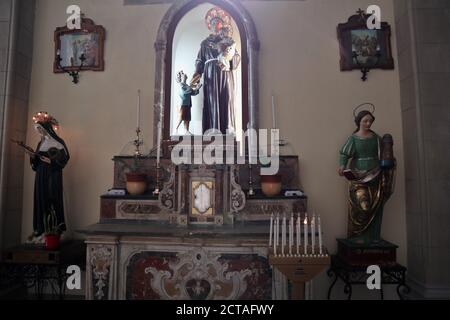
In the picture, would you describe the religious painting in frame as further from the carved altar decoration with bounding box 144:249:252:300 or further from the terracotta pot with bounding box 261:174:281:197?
the carved altar decoration with bounding box 144:249:252:300

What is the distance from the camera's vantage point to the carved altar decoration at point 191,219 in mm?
2828

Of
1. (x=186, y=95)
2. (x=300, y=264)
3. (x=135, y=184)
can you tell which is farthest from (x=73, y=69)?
(x=300, y=264)

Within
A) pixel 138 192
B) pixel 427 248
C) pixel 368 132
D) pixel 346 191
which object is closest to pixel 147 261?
pixel 138 192

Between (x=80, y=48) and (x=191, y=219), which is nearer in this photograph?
(x=191, y=219)

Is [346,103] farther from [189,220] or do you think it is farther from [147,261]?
[147,261]

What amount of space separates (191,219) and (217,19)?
2.71 meters

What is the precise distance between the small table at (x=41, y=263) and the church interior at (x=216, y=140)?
0.07 feet

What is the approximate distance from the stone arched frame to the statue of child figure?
7.3 inches

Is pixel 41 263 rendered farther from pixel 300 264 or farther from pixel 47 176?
pixel 300 264

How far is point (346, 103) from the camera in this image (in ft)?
12.9

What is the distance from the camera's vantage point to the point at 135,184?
3512mm

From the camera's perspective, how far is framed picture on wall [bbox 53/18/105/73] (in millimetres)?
4137

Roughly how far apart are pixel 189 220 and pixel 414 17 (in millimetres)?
3456

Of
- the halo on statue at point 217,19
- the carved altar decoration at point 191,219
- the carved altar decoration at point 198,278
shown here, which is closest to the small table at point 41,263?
the carved altar decoration at point 191,219
